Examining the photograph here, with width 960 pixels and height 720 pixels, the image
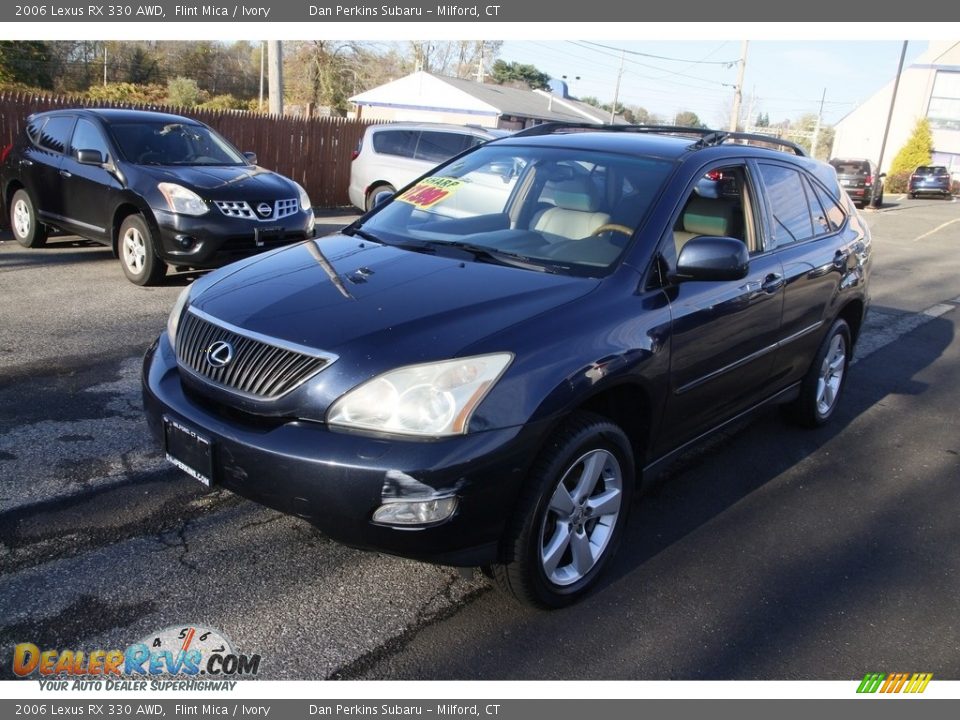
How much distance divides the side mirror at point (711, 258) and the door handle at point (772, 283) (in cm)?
71

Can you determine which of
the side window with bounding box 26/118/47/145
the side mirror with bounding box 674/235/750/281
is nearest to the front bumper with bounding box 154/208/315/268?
the side window with bounding box 26/118/47/145

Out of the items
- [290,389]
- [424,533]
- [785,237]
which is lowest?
[424,533]

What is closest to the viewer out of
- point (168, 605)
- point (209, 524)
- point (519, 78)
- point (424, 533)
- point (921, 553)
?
point (424, 533)

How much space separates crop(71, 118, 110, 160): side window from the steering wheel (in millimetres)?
6444

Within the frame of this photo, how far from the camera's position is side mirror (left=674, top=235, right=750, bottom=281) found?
3297 mm

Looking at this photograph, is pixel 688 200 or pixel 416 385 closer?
pixel 416 385

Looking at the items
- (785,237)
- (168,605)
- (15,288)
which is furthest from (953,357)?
(15,288)

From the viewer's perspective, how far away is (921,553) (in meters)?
3.75

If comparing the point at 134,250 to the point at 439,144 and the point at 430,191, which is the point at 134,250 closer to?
the point at 430,191

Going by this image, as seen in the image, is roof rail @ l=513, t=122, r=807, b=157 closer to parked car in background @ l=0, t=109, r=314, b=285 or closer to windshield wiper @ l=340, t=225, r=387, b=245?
windshield wiper @ l=340, t=225, r=387, b=245

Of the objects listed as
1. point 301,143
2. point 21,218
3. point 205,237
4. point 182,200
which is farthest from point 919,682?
point 301,143

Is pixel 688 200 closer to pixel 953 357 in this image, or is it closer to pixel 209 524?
pixel 209 524

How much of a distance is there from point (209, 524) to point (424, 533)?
1.35m

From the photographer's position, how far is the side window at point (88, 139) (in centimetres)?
816
